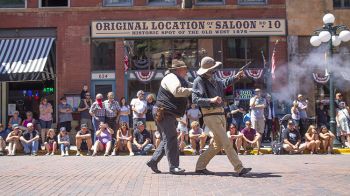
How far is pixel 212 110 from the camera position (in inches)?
314

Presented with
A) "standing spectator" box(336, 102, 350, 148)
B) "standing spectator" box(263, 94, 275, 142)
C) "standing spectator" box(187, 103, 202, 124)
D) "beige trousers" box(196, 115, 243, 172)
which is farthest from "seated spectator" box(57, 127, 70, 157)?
"standing spectator" box(336, 102, 350, 148)

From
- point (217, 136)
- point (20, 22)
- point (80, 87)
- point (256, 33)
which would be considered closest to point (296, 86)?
point (256, 33)

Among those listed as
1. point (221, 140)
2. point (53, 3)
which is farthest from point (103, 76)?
point (221, 140)

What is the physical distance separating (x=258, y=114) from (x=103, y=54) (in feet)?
23.6


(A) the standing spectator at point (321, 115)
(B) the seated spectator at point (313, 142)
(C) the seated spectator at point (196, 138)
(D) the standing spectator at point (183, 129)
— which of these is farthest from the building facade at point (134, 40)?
(B) the seated spectator at point (313, 142)

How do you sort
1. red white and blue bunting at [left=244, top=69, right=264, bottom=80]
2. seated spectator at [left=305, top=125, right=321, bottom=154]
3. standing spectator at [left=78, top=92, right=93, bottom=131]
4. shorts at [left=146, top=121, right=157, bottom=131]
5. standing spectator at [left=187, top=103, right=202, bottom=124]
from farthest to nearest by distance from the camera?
red white and blue bunting at [left=244, top=69, right=264, bottom=80] → standing spectator at [left=78, top=92, right=93, bottom=131] → shorts at [left=146, top=121, right=157, bottom=131] → standing spectator at [left=187, top=103, right=202, bottom=124] → seated spectator at [left=305, top=125, right=321, bottom=154]

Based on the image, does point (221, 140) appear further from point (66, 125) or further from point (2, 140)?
point (66, 125)

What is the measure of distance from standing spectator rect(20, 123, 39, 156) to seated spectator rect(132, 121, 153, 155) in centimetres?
315

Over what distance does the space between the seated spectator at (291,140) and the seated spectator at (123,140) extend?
187 inches

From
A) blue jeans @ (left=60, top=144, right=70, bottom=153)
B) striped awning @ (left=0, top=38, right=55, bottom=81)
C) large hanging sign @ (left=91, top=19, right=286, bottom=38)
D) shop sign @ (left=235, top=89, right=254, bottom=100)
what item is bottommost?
blue jeans @ (left=60, top=144, right=70, bottom=153)

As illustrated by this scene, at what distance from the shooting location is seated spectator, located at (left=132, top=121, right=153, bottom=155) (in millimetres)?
15328

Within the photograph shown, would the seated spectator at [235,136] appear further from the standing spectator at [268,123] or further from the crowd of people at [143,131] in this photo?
the standing spectator at [268,123]

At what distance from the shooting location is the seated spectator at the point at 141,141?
603 inches

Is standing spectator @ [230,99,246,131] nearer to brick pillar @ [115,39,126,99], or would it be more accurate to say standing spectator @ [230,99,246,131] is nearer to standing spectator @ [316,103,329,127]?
standing spectator @ [316,103,329,127]
